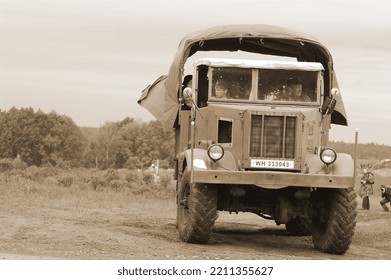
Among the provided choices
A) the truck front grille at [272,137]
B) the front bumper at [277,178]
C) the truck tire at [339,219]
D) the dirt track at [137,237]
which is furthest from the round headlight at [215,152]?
the truck tire at [339,219]

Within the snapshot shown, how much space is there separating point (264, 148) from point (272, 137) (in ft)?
0.64

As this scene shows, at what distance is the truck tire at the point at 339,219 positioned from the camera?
45.8 feet

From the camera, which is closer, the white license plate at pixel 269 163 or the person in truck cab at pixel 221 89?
the white license plate at pixel 269 163

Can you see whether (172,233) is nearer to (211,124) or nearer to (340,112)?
(211,124)

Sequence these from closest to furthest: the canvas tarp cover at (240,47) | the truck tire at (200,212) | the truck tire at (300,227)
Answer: the truck tire at (200,212) → the canvas tarp cover at (240,47) → the truck tire at (300,227)

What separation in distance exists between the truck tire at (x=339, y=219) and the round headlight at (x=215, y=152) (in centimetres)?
169

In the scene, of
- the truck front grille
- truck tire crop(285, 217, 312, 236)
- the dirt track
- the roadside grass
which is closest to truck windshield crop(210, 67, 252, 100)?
the truck front grille

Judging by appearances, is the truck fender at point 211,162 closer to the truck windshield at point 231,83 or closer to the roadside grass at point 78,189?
the truck windshield at point 231,83

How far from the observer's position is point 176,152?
56.1ft

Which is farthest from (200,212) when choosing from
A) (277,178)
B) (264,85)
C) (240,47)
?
(240,47)

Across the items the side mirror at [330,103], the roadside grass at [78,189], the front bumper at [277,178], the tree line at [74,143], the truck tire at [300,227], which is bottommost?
the tree line at [74,143]

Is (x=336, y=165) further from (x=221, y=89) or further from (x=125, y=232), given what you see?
(x=125, y=232)

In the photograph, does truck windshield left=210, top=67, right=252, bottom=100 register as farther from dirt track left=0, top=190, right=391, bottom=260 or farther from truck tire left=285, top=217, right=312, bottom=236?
truck tire left=285, top=217, right=312, bottom=236

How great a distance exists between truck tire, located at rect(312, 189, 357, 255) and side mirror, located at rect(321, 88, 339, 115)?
1.31m
